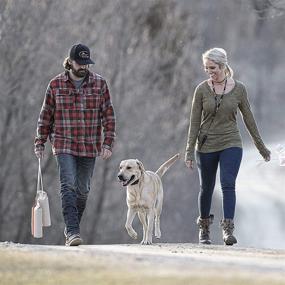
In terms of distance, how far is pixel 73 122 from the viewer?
11359 mm

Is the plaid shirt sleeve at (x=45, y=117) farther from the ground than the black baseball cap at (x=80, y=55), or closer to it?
Answer: closer to it

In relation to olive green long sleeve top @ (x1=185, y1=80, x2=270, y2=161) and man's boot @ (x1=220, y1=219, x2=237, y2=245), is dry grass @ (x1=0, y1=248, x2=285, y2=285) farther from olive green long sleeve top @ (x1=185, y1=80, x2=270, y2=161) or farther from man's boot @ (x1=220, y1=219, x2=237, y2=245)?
olive green long sleeve top @ (x1=185, y1=80, x2=270, y2=161)

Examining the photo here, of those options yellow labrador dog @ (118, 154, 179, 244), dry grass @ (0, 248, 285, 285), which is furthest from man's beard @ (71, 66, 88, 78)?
dry grass @ (0, 248, 285, 285)

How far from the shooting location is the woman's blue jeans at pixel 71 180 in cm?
1127

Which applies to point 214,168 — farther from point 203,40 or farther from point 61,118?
point 203,40

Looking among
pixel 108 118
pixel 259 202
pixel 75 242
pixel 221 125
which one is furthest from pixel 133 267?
pixel 259 202

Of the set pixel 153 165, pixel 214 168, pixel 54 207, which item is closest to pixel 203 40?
pixel 153 165

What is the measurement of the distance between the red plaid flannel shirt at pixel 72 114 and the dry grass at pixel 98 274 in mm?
2095

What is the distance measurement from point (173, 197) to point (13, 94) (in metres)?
3.70

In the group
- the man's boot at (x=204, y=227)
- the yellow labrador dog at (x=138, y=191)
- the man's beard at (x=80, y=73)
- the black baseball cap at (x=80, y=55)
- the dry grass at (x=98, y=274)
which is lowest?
the dry grass at (x=98, y=274)

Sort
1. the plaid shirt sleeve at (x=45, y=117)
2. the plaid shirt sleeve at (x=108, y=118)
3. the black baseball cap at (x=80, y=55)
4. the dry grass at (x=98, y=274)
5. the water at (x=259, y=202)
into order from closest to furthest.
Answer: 1. the dry grass at (x=98, y=274)
2. the black baseball cap at (x=80, y=55)
3. the plaid shirt sleeve at (x=45, y=117)
4. the plaid shirt sleeve at (x=108, y=118)
5. the water at (x=259, y=202)

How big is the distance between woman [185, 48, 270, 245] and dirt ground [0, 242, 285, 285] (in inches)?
39.7

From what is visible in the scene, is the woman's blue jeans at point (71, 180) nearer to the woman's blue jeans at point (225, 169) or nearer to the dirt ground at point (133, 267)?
the dirt ground at point (133, 267)

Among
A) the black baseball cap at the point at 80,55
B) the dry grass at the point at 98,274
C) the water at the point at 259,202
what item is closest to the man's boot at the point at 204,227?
the black baseball cap at the point at 80,55
